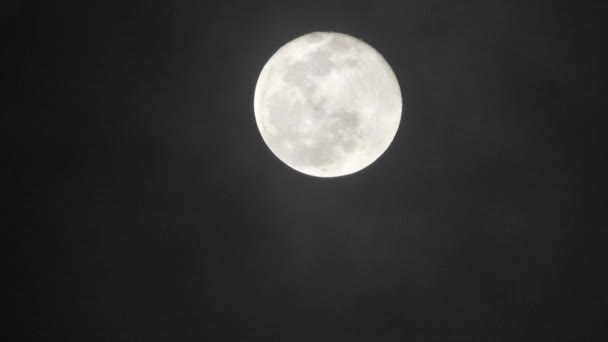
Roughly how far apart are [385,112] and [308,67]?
881 mm

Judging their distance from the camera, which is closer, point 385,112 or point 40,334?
point 385,112

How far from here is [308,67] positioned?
15.4ft

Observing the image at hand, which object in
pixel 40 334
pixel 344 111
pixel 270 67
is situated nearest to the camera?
pixel 344 111

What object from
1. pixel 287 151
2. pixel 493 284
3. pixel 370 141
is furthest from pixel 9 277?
pixel 493 284

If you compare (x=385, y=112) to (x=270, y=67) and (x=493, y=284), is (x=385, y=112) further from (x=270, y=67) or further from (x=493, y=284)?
(x=493, y=284)

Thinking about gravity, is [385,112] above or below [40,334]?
above

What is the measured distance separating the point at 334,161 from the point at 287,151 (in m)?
0.49

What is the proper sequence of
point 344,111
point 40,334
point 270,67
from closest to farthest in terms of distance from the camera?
point 344,111 → point 270,67 → point 40,334

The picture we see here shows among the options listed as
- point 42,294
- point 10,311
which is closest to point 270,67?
point 42,294

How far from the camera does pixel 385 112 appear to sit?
474cm

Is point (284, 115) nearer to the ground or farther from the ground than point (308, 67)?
nearer to the ground

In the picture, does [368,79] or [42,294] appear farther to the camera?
[42,294]

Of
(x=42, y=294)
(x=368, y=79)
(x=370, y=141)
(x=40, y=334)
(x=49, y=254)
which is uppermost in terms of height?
(x=368, y=79)

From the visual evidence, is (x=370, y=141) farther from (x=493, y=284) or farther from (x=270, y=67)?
(x=493, y=284)
